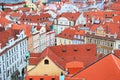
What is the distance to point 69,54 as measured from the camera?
153 ft

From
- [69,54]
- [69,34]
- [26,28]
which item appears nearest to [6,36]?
[26,28]

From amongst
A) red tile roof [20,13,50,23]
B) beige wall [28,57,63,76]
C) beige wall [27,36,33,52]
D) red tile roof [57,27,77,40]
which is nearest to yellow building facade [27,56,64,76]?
beige wall [28,57,63,76]

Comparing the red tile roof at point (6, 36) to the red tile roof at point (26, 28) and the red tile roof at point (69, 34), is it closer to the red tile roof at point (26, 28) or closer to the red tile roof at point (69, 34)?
the red tile roof at point (26, 28)

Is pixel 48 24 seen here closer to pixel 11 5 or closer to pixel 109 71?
pixel 11 5

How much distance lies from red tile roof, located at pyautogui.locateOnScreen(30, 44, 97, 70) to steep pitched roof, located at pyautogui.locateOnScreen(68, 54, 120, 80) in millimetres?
11119

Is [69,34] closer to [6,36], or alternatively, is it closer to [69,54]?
[6,36]

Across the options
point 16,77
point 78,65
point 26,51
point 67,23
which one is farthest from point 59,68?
point 67,23

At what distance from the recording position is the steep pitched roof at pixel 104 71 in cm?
2808

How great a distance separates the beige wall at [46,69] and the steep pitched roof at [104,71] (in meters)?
9.80

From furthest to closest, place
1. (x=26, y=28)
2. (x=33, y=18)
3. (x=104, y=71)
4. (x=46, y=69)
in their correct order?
(x=33, y=18)
(x=26, y=28)
(x=46, y=69)
(x=104, y=71)

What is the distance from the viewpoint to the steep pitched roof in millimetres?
28078

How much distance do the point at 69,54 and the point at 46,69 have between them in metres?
7.74

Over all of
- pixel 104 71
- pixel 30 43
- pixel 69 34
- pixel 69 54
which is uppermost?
pixel 104 71

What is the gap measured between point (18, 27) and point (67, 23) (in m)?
17.1
